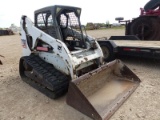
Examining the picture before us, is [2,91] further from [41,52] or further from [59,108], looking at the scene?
[59,108]

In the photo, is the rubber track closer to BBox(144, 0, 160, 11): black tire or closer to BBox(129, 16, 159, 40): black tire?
BBox(129, 16, 159, 40): black tire

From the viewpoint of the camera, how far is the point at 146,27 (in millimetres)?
7992

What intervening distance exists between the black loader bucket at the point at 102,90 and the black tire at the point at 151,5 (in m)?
6.31

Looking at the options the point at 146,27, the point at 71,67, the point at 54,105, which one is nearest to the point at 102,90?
the point at 71,67

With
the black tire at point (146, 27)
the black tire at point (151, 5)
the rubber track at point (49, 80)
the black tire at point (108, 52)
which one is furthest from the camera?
the black tire at point (151, 5)

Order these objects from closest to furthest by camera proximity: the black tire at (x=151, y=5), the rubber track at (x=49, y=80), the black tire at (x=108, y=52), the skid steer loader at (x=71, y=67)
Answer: the skid steer loader at (x=71, y=67), the rubber track at (x=49, y=80), the black tire at (x=108, y=52), the black tire at (x=151, y=5)

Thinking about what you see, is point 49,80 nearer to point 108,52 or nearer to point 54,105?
point 54,105

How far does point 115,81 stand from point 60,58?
50.2 inches

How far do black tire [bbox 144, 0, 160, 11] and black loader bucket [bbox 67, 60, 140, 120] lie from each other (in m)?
6.31

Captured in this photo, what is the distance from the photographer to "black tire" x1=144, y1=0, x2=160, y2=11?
8.68m

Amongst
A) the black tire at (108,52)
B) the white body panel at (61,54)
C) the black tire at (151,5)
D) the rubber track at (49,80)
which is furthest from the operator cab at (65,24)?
the black tire at (151,5)

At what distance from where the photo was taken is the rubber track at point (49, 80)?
10.5ft

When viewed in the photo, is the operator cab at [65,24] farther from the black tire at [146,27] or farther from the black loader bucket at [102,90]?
the black tire at [146,27]

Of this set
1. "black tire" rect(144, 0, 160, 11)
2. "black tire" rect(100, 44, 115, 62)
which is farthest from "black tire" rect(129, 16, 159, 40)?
"black tire" rect(100, 44, 115, 62)
